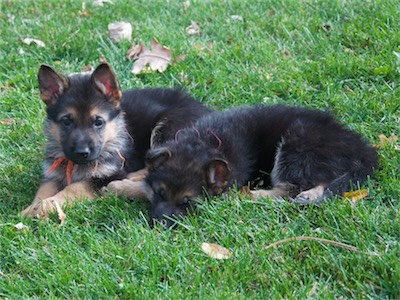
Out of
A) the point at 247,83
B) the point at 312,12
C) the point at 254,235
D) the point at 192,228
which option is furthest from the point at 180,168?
the point at 312,12

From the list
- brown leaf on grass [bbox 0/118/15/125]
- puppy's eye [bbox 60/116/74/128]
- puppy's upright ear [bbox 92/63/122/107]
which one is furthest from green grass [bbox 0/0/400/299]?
puppy's upright ear [bbox 92/63/122/107]

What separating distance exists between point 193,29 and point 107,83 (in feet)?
8.54

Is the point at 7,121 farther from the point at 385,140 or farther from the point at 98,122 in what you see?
the point at 385,140

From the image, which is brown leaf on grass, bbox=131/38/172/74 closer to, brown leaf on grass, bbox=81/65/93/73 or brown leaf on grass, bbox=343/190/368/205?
brown leaf on grass, bbox=81/65/93/73

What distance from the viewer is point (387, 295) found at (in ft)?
10.8

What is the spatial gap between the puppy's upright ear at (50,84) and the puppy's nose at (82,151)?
1.60ft

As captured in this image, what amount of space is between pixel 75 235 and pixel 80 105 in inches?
46.2

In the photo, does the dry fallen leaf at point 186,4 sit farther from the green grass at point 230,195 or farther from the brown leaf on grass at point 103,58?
the brown leaf on grass at point 103,58

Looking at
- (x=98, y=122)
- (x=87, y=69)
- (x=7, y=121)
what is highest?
(x=98, y=122)

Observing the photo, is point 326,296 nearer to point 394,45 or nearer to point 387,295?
point 387,295

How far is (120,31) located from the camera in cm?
712

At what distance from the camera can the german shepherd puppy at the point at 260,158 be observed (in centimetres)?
439

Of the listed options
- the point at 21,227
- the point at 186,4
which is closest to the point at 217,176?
the point at 21,227

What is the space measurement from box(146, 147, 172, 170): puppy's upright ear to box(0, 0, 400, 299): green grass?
32cm
